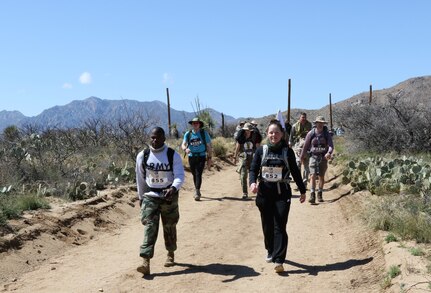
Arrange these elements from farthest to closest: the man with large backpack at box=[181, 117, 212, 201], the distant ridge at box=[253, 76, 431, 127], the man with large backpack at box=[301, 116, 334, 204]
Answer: the distant ridge at box=[253, 76, 431, 127], the man with large backpack at box=[181, 117, 212, 201], the man with large backpack at box=[301, 116, 334, 204]

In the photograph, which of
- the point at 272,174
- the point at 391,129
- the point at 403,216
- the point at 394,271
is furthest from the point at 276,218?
the point at 391,129

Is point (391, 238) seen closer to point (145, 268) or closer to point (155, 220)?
point (155, 220)

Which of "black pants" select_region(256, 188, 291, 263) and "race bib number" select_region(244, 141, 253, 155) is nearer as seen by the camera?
"black pants" select_region(256, 188, 291, 263)

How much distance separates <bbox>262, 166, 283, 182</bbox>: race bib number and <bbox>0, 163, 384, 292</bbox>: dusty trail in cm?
124

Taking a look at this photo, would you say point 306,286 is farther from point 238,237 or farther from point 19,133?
point 19,133

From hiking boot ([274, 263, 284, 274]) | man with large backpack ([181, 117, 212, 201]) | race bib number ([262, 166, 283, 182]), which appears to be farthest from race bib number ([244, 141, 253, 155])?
hiking boot ([274, 263, 284, 274])

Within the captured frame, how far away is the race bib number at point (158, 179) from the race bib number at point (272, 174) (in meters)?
1.32

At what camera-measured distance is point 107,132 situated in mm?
21094

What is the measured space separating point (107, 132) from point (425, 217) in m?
15.7

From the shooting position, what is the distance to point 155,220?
22.1ft

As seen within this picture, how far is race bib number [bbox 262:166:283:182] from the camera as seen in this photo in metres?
6.74

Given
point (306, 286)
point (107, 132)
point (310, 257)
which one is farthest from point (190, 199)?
point (107, 132)

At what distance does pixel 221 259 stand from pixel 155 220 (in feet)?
4.35

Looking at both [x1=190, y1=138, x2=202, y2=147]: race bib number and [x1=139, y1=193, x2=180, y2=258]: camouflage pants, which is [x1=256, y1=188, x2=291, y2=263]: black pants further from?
[x1=190, y1=138, x2=202, y2=147]: race bib number
